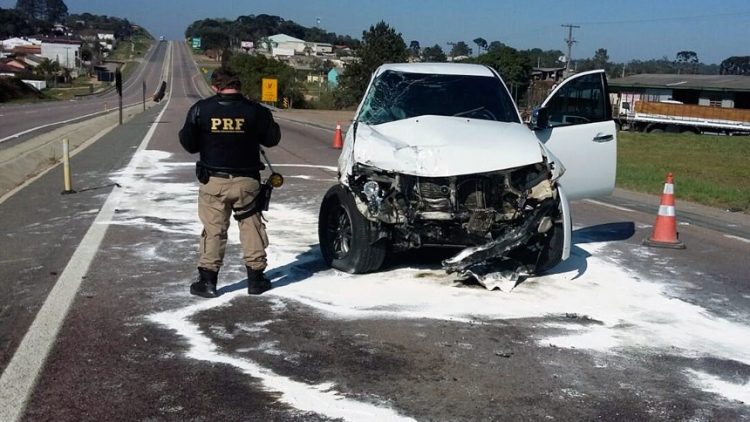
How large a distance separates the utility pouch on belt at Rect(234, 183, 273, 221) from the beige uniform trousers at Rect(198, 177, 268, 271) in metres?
0.03

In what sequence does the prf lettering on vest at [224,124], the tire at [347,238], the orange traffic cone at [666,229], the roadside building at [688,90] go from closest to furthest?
the prf lettering on vest at [224,124]
the tire at [347,238]
the orange traffic cone at [666,229]
the roadside building at [688,90]

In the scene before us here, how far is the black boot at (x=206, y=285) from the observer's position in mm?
6426

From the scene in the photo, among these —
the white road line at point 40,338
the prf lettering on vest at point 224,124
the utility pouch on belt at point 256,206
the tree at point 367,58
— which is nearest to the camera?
the white road line at point 40,338

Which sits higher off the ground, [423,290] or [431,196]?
[431,196]

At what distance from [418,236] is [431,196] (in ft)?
1.13

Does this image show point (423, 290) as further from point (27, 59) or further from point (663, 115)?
point (27, 59)

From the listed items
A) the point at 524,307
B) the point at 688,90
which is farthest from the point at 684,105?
the point at 524,307

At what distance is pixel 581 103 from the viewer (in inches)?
342

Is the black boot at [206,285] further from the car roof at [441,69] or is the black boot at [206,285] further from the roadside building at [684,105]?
the roadside building at [684,105]

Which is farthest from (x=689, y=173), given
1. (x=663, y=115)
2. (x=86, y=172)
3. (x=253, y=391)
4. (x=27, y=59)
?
(x=27, y=59)

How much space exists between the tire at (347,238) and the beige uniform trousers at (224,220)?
89 cm

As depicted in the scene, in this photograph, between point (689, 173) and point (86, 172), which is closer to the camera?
point (86, 172)

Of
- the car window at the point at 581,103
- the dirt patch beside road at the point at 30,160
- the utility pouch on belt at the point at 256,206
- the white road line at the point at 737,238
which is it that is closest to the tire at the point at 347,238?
the utility pouch on belt at the point at 256,206

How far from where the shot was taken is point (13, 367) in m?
4.79
